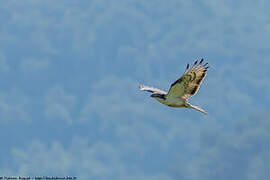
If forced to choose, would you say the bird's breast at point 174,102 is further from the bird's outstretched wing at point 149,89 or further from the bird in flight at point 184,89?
the bird's outstretched wing at point 149,89

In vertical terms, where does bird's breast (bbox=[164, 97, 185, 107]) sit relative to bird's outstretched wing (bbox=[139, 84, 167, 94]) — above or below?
below

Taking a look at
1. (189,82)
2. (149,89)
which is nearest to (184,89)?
(189,82)

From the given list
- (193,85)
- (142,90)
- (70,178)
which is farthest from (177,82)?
(70,178)

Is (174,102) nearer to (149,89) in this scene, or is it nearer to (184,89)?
(184,89)

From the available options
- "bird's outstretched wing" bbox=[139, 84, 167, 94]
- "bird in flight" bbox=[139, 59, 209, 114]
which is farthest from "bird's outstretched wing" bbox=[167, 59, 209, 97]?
"bird's outstretched wing" bbox=[139, 84, 167, 94]

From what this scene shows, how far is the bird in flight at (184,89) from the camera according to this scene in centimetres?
2422

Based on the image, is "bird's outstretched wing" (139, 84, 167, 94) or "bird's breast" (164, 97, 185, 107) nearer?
"bird's breast" (164, 97, 185, 107)

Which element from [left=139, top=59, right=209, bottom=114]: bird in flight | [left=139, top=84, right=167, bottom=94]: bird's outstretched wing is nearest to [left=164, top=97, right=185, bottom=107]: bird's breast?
[left=139, top=59, right=209, bottom=114]: bird in flight

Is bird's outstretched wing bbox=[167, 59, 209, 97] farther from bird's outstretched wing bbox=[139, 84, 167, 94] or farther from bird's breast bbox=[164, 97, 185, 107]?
bird's outstretched wing bbox=[139, 84, 167, 94]

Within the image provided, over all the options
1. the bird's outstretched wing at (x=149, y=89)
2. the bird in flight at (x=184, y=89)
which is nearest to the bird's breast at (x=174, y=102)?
the bird in flight at (x=184, y=89)

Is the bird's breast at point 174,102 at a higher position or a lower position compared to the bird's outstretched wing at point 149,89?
lower

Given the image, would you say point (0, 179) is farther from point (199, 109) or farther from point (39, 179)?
point (199, 109)

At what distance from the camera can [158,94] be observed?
26.5 m

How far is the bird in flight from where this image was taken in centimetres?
2422
